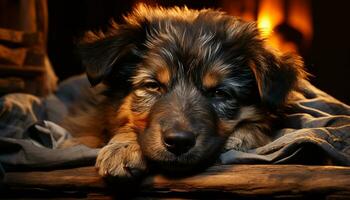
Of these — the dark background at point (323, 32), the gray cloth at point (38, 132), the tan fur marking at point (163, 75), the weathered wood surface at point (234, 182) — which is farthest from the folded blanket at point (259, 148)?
the tan fur marking at point (163, 75)

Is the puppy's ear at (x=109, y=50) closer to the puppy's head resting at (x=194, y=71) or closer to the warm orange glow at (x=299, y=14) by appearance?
the puppy's head resting at (x=194, y=71)

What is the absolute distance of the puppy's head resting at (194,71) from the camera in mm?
2900

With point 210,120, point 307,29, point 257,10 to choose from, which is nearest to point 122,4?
point 257,10

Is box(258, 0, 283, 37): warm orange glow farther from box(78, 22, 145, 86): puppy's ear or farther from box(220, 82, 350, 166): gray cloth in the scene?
box(78, 22, 145, 86): puppy's ear

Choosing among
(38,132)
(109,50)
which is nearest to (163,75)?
(109,50)

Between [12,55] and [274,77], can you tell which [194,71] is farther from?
[12,55]

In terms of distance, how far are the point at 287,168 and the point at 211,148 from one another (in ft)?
1.36

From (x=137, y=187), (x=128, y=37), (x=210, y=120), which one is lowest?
(x=137, y=187)

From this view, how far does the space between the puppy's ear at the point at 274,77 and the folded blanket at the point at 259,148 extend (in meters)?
0.21

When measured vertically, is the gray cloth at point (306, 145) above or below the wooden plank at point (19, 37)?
below

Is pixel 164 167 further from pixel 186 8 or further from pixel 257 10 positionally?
pixel 257 10

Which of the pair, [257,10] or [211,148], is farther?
[257,10]

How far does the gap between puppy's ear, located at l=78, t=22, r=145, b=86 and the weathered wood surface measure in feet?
1.95

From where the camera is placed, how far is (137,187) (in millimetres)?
2686
